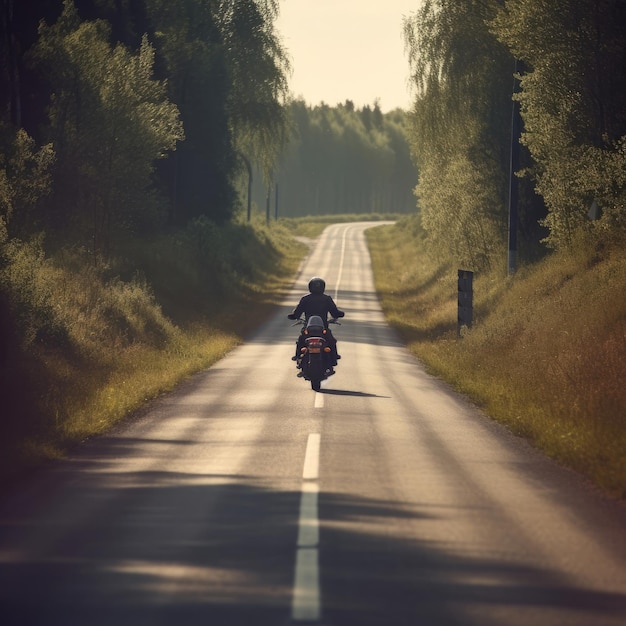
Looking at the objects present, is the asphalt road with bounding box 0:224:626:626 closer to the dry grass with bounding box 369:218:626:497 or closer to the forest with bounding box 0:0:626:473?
the dry grass with bounding box 369:218:626:497

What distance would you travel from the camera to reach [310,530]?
828 cm

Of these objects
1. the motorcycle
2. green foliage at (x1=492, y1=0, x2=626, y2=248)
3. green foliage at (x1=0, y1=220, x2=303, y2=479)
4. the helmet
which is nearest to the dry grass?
green foliage at (x1=492, y1=0, x2=626, y2=248)

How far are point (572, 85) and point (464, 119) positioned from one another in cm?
1113

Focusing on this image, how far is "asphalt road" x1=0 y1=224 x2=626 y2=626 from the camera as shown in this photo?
20.8 ft

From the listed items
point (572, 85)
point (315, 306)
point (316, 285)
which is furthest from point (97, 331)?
point (572, 85)

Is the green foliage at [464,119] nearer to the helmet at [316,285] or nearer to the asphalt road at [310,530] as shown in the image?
the helmet at [316,285]

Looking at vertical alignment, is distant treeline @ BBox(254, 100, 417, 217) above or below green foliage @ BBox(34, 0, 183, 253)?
above

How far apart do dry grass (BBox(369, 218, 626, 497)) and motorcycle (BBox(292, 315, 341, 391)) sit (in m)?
2.80

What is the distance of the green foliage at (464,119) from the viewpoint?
37.0 meters

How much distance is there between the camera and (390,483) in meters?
10.4

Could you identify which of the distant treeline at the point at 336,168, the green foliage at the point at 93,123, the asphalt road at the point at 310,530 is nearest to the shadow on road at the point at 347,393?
the asphalt road at the point at 310,530

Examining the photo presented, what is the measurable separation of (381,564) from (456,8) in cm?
3374

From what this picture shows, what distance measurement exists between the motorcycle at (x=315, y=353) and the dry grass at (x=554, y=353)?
280cm

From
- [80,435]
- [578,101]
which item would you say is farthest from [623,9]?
[80,435]
